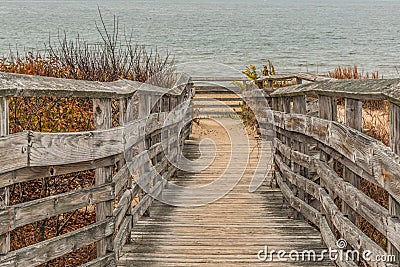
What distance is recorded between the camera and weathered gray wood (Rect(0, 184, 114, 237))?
3.53 m

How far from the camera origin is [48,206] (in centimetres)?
396

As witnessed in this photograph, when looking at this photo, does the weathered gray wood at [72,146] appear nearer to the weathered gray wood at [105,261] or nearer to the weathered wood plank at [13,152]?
the weathered wood plank at [13,152]

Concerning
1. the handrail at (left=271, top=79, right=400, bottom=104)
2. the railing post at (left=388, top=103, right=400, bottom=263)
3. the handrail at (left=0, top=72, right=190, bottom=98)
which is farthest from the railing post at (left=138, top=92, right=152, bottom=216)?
the railing post at (left=388, top=103, right=400, bottom=263)

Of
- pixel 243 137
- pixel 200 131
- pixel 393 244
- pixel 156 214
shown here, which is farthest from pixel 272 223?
pixel 200 131

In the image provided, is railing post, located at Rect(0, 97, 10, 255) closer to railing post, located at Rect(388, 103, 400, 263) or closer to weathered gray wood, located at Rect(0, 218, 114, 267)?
weathered gray wood, located at Rect(0, 218, 114, 267)

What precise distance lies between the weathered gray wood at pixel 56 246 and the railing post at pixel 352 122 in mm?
1749

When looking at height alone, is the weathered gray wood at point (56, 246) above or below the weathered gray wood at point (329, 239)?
above

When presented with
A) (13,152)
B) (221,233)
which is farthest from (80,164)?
→ (221,233)

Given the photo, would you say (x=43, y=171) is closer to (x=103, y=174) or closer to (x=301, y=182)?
(x=103, y=174)

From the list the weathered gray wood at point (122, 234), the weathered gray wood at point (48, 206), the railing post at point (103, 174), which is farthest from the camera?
the weathered gray wood at point (122, 234)

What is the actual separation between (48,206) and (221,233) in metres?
2.66

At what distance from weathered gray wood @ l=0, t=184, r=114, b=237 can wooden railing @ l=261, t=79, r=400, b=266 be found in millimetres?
1709

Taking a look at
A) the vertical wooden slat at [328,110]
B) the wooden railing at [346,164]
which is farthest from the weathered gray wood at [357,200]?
the vertical wooden slat at [328,110]

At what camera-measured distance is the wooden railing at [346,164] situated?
355 centimetres
